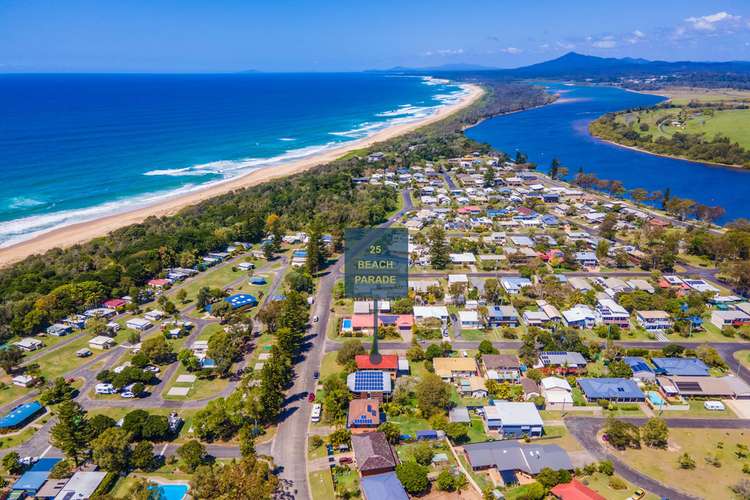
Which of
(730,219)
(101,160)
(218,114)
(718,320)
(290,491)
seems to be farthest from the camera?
(218,114)

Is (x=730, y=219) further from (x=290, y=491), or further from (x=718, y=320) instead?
(x=290, y=491)

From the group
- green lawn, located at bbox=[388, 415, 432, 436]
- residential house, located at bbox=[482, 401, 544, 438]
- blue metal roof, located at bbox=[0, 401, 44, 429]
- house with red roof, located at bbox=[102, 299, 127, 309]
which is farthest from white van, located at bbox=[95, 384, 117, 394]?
residential house, located at bbox=[482, 401, 544, 438]

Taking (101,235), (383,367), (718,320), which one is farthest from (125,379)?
(718,320)

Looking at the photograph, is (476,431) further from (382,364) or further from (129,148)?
(129,148)

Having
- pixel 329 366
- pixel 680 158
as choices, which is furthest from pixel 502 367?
pixel 680 158

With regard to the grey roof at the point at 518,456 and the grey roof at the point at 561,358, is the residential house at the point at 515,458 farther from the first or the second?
the grey roof at the point at 561,358

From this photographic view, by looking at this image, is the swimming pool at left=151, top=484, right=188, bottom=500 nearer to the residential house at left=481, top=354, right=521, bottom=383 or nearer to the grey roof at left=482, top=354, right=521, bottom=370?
the residential house at left=481, top=354, right=521, bottom=383

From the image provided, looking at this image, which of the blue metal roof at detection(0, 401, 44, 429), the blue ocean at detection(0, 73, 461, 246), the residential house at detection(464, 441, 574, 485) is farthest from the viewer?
the blue ocean at detection(0, 73, 461, 246)
